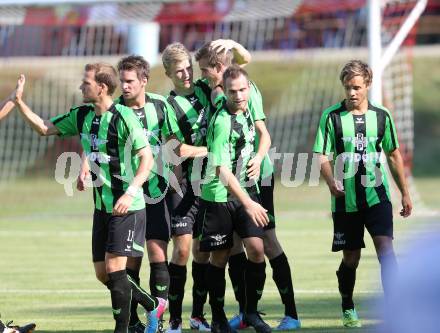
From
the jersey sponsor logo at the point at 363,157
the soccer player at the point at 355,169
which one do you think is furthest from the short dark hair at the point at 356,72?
the jersey sponsor logo at the point at 363,157

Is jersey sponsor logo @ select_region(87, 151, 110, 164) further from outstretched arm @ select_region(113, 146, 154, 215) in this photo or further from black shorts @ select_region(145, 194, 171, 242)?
A: black shorts @ select_region(145, 194, 171, 242)

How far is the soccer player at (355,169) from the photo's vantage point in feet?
24.9

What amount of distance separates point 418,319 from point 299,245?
1194 cm

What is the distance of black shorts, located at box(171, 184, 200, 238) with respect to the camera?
7.55 metres

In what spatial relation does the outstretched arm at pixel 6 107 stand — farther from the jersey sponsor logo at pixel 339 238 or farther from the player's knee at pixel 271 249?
the jersey sponsor logo at pixel 339 238

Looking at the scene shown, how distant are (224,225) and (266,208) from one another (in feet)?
2.32

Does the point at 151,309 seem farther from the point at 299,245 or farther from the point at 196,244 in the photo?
the point at 299,245

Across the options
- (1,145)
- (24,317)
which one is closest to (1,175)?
(1,145)

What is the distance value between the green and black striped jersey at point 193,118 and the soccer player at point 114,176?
785 millimetres

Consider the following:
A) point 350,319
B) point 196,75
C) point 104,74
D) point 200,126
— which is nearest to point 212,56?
point 200,126

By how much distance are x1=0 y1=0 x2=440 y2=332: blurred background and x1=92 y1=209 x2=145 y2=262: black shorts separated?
103 cm

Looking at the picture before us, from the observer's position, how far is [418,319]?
2.45m

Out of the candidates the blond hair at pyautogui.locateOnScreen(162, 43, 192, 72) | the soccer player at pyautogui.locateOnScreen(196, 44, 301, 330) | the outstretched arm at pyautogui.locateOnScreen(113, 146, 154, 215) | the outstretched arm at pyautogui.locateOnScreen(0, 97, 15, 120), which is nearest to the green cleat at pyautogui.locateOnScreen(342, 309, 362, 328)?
the soccer player at pyautogui.locateOnScreen(196, 44, 301, 330)

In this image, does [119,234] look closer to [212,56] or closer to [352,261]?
[212,56]
